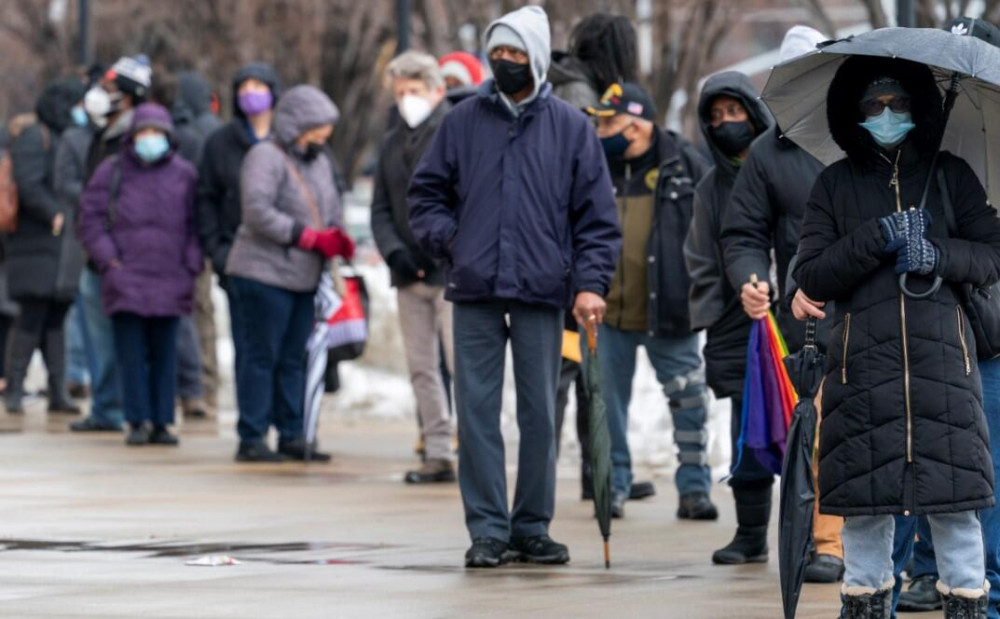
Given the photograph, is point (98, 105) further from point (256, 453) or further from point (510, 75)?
point (510, 75)

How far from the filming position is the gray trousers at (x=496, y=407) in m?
9.27

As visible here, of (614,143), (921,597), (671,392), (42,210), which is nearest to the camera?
(921,597)

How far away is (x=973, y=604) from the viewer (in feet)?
22.6

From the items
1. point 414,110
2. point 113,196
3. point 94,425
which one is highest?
point 414,110

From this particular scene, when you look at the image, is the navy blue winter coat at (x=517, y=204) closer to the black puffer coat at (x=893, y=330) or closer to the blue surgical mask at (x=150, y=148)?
the black puffer coat at (x=893, y=330)

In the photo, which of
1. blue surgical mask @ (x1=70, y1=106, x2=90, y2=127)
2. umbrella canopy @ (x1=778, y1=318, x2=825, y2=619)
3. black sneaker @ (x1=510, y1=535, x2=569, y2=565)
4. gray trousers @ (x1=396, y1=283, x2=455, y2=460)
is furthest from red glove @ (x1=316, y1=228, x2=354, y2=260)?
umbrella canopy @ (x1=778, y1=318, x2=825, y2=619)

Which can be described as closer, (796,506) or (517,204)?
(796,506)

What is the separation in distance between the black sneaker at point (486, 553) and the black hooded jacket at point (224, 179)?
5.54 m

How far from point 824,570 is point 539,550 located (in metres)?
1.15

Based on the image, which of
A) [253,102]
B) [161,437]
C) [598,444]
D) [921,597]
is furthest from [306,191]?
[921,597]

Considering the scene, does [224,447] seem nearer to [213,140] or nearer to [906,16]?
[213,140]

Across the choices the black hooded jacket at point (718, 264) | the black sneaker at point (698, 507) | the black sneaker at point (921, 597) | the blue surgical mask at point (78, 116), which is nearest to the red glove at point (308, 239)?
the black sneaker at point (698, 507)

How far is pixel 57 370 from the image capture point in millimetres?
17844

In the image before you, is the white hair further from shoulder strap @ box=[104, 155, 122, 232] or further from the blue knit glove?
the blue knit glove
